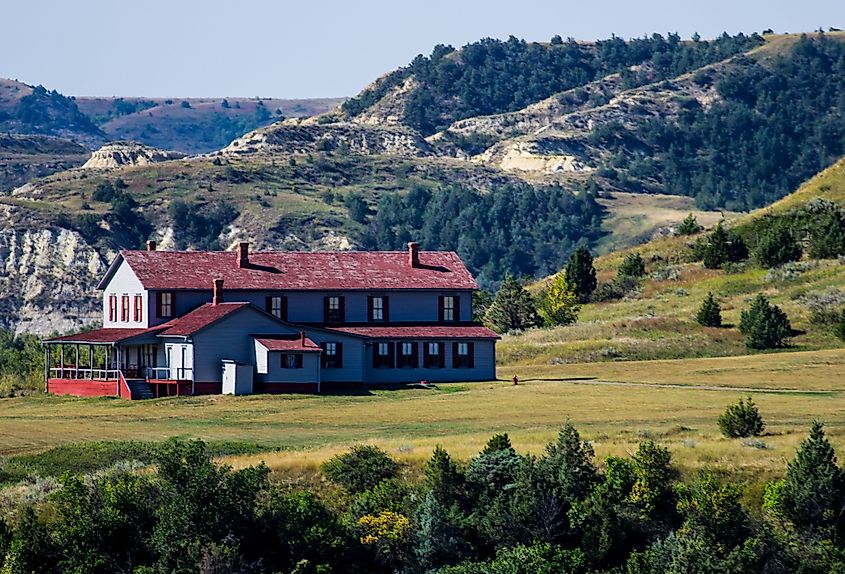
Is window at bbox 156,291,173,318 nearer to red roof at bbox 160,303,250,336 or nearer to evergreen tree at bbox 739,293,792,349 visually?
red roof at bbox 160,303,250,336

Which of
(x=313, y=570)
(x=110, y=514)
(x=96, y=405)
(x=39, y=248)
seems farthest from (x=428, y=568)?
(x=39, y=248)

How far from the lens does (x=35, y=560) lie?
115 ft

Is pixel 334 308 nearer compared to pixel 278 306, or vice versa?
pixel 278 306

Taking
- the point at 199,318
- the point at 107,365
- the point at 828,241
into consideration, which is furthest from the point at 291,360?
the point at 828,241

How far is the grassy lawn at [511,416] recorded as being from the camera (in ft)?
147

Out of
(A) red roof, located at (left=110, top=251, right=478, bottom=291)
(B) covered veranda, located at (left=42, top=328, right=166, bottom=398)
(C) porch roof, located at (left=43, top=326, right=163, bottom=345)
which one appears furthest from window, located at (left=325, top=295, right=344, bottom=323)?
(B) covered veranda, located at (left=42, top=328, right=166, bottom=398)

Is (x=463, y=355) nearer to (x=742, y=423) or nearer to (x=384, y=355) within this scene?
(x=384, y=355)

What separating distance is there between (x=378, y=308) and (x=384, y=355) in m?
3.18

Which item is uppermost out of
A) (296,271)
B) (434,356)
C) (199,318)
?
(296,271)

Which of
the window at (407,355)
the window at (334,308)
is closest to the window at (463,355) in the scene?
the window at (407,355)

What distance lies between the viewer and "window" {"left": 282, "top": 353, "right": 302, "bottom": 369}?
6631cm

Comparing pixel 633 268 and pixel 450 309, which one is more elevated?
pixel 633 268

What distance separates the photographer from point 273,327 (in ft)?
225

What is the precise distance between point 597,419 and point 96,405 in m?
20.8
